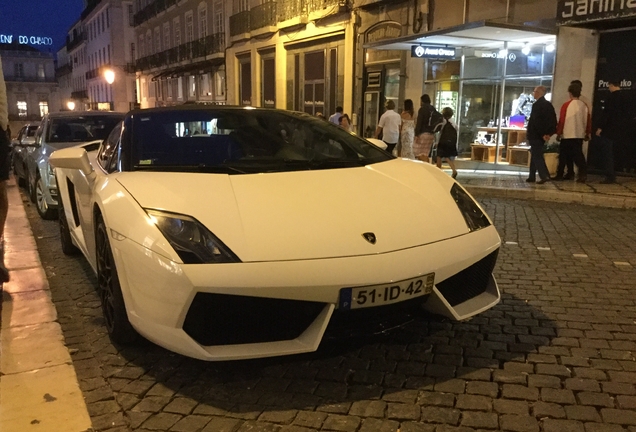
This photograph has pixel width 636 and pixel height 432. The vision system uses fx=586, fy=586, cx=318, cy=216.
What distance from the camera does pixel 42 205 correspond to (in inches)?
308

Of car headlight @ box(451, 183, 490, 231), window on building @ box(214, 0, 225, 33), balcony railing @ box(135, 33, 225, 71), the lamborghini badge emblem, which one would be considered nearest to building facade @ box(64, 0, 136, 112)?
balcony railing @ box(135, 33, 225, 71)

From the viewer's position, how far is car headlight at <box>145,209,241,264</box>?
265 centimetres

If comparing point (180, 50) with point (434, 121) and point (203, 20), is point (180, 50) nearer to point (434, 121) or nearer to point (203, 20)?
point (203, 20)

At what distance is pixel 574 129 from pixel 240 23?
1911 cm

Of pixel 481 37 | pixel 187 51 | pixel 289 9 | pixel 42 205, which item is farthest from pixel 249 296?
pixel 187 51

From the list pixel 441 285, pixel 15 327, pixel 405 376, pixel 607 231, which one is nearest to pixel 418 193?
pixel 441 285

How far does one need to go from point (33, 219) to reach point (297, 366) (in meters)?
6.14

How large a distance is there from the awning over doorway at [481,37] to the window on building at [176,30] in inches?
926

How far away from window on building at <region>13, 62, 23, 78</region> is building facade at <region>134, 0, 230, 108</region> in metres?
56.6

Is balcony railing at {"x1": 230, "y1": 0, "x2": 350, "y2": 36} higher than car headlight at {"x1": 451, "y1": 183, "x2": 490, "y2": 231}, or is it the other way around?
balcony railing at {"x1": 230, "y1": 0, "x2": 350, "y2": 36}

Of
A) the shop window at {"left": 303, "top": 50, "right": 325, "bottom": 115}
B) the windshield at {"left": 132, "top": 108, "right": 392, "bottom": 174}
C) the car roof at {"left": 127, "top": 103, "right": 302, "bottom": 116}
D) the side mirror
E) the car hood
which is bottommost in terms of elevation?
the car hood

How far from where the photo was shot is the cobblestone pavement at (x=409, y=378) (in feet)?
8.44

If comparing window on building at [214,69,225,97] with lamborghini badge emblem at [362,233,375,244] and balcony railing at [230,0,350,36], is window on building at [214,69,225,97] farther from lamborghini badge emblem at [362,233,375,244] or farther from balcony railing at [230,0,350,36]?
lamborghini badge emblem at [362,233,375,244]

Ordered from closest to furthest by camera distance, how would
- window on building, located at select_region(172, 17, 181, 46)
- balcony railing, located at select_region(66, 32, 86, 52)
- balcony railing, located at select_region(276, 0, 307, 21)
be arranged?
1. balcony railing, located at select_region(276, 0, 307, 21)
2. window on building, located at select_region(172, 17, 181, 46)
3. balcony railing, located at select_region(66, 32, 86, 52)
